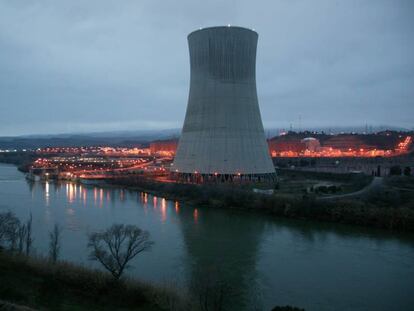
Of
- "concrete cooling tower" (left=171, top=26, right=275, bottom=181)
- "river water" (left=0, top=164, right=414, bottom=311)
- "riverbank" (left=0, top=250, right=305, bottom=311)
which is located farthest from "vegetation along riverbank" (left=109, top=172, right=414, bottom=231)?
"riverbank" (left=0, top=250, right=305, bottom=311)

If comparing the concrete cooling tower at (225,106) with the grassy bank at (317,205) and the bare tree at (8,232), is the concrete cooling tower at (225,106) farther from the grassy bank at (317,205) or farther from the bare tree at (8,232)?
the bare tree at (8,232)

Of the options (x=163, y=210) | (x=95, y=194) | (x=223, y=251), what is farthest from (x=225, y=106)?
(x=223, y=251)

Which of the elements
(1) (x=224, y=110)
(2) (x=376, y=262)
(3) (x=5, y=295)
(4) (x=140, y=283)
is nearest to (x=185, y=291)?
(4) (x=140, y=283)

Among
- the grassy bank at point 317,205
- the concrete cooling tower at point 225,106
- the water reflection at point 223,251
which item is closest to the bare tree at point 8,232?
the water reflection at point 223,251

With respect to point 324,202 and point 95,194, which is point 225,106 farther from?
point 95,194

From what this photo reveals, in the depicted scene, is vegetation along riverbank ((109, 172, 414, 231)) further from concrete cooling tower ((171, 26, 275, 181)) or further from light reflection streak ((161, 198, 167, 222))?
concrete cooling tower ((171, 26, 275, 181))

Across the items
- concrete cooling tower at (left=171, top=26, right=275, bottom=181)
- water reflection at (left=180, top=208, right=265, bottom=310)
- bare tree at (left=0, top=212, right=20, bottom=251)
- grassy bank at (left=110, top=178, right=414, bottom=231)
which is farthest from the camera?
concrete cooling tower at (left=171, top=26, right=275, bottom=181)
